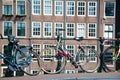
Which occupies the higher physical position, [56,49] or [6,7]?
[6,7]

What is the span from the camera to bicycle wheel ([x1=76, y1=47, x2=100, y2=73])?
6.60 m

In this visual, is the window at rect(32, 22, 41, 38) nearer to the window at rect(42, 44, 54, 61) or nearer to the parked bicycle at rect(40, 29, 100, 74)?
the parked bicycle at rect(40, 29, 100, 74)

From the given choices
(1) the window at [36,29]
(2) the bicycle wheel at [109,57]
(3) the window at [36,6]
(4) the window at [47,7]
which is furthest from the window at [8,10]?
(2) the bicycle wheel at [109,57]

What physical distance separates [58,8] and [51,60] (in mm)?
23839

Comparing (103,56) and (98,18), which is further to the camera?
(98,18)

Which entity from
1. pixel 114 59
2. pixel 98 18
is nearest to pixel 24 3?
pixel 98 18

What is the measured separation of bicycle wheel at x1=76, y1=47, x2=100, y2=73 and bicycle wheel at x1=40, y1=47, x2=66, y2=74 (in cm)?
36

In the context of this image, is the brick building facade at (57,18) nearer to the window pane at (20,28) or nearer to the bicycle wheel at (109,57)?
the window pane at (20,28)

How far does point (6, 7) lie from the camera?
29641mm

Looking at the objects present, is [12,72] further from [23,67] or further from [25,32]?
[25,32]

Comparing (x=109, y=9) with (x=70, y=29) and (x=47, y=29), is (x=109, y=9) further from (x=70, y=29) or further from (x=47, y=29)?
(x=47, y=29)

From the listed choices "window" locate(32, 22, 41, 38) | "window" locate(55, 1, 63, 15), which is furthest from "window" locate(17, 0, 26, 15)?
"window" locate(55, 1, 63, 15)

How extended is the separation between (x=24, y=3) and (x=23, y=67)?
79.4 feet

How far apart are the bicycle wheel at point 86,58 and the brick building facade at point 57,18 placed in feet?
72.8
